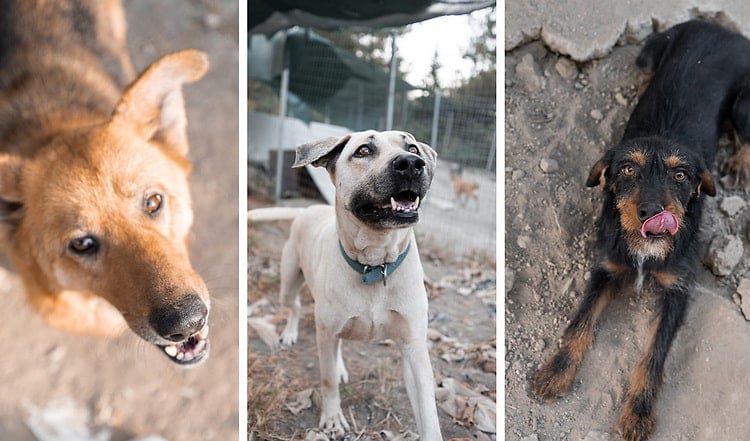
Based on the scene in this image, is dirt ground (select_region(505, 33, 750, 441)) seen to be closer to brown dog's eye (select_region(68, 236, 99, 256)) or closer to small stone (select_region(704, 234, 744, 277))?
small stone (select_region(704, 234, 744, 277))

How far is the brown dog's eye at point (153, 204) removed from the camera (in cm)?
204

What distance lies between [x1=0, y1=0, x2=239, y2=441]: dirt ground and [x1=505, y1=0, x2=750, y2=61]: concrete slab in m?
1.01

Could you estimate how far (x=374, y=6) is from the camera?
2418mm

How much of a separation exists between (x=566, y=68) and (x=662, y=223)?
2.40ft

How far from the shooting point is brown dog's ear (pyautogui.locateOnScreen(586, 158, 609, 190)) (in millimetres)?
2154

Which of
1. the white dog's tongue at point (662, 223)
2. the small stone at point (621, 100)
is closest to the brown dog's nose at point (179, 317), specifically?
the white dog's tongue at point (662, 223)

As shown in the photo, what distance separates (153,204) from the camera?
81.2 inches

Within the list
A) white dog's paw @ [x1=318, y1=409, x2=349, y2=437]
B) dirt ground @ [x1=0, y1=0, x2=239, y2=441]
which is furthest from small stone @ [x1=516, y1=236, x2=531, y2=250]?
dirt ground @ [x1=0, y1=0, x2=239, y2=441]

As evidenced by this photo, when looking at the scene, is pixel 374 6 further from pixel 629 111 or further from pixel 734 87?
pixel 734 87

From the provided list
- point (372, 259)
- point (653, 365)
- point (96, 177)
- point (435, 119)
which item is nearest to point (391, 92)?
point (435, 119)

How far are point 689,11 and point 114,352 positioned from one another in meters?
2.31

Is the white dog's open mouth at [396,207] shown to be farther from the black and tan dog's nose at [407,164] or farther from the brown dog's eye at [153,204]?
the brown dog's eye at [153,204]

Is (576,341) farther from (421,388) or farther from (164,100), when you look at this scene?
(164,100)

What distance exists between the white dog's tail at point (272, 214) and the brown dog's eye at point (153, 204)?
410 mm
